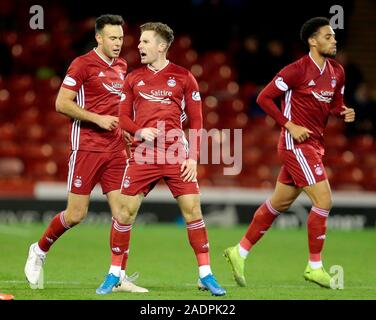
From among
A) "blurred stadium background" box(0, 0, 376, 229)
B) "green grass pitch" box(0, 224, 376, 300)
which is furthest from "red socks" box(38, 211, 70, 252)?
"blurred stadium background" box(0, 0, 376, 229)

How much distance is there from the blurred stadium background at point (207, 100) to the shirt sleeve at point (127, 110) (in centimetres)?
685

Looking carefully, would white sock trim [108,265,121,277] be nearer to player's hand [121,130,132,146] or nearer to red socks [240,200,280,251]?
player's hand [121,130,132,146]

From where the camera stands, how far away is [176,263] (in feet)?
33.0

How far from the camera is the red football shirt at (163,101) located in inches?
291

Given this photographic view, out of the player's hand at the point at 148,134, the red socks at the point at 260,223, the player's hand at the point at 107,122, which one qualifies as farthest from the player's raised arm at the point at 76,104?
the red socks at the point at 260,223

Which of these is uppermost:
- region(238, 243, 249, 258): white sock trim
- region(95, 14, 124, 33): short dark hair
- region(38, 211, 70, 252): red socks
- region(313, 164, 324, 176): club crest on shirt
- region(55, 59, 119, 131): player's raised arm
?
region(95, 14, 124, 33): short dark hair

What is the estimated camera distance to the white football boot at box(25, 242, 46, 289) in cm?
779

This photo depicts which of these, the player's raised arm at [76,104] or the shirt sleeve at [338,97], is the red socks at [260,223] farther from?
the player's raised arm at [76,104]

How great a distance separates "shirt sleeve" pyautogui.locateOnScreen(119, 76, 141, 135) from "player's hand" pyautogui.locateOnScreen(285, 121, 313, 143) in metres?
1.51

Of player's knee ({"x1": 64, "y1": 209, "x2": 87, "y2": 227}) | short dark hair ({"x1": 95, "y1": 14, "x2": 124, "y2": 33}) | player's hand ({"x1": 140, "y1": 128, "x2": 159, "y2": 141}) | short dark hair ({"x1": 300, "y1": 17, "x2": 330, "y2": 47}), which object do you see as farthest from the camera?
short dark hair ({"x1": 300, "y1": 17, "x2": 330, "y2": 47})

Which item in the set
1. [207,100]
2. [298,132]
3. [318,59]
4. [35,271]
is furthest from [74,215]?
[207,100]

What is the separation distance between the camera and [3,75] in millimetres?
16094
